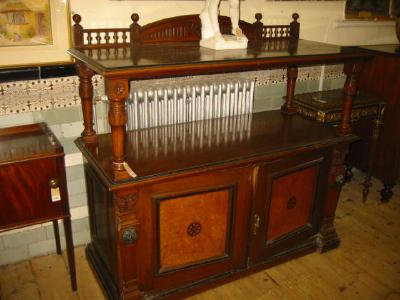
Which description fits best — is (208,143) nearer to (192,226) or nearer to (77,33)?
(192,226)

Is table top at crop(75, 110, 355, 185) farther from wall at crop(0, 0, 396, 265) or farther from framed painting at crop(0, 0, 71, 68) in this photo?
framed painting at crop(0, 0, 71, 68)

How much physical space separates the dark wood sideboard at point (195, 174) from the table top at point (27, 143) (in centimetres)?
19

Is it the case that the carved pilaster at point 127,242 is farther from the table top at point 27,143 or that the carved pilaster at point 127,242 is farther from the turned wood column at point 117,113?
the table top at point 27,143

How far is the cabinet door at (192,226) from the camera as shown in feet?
7.13

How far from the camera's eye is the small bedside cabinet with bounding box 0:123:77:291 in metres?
2.08

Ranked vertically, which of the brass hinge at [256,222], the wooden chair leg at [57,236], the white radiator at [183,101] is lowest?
the wooden chair leg at [57,236]

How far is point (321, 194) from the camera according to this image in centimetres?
281

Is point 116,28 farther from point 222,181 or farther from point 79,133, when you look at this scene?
point 222,181

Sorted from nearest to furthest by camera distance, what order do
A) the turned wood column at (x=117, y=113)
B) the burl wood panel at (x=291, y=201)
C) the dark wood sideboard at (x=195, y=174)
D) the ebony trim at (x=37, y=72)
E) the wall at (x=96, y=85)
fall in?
1. the turned wood column at (x=117, y=113)
2. the dark wood sideboard at (x=195, y=174)
3. the ebony trim at (x=37, y=72)
4. the wall at (x=96, y=85)
5. the burl wood panel at (x=291, y=201)

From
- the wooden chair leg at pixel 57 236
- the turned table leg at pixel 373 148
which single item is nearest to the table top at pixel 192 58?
the turned table leg at pixel 373 148

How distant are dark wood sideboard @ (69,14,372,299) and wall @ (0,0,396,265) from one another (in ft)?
0.57

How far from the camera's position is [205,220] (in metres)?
2.34

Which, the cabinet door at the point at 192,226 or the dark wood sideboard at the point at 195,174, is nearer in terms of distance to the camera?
the dark wood sideboard at the point at 195,174

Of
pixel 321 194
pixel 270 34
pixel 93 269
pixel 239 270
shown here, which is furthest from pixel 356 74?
pixel 93 269
